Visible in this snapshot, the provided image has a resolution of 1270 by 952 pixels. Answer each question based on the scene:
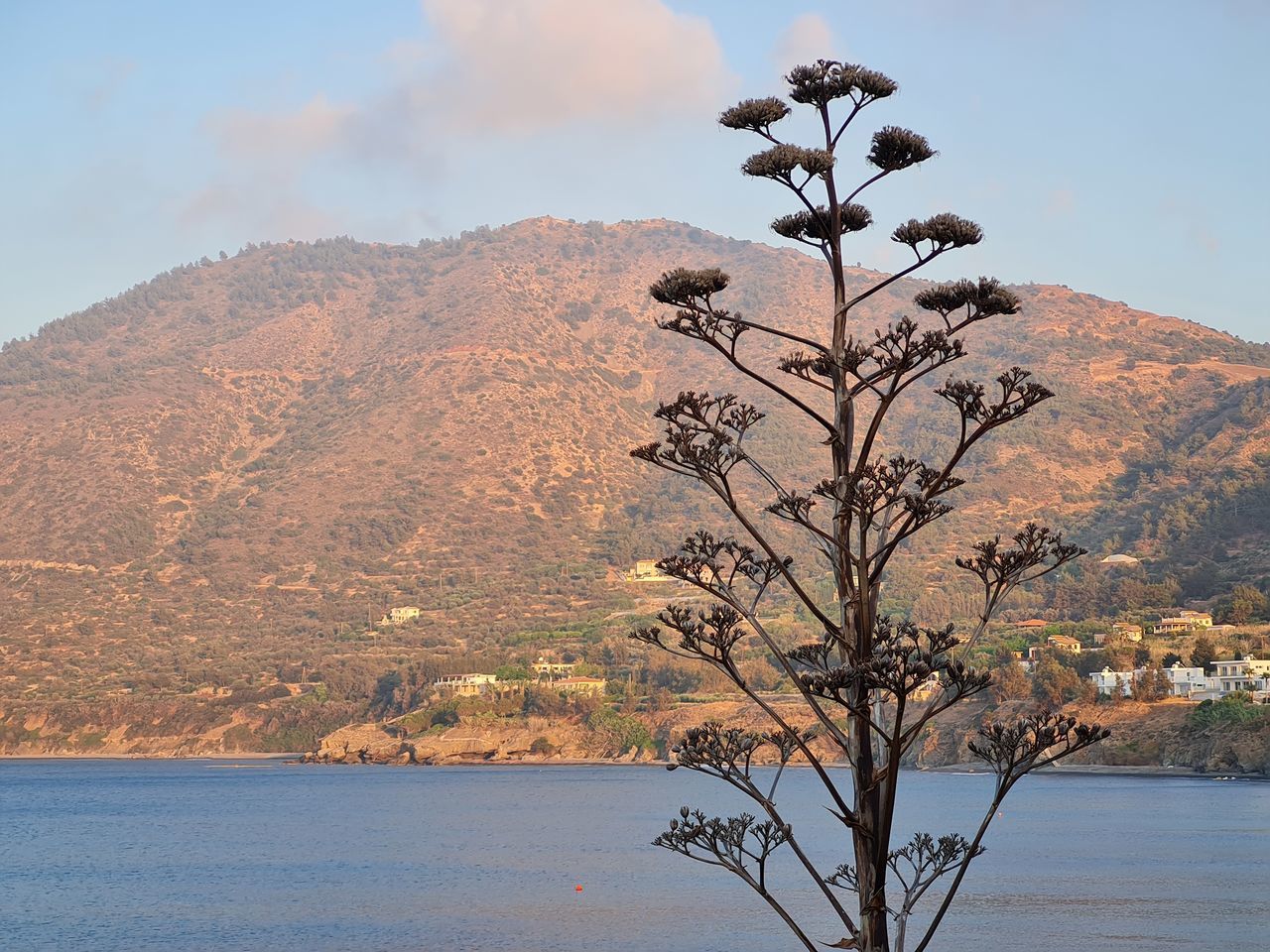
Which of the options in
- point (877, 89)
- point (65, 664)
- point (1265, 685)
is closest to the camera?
point (877, 89)

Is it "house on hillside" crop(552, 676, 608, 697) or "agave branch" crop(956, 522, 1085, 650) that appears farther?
"house on hillside" crop(552, 676, 608, 697)

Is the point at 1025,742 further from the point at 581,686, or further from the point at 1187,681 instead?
the point at 581,686

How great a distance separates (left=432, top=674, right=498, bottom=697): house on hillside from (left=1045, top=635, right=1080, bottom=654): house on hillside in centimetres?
4511

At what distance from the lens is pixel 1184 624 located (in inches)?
4520

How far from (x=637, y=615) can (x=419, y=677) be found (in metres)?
23.0

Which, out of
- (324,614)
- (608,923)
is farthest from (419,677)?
(608,923)

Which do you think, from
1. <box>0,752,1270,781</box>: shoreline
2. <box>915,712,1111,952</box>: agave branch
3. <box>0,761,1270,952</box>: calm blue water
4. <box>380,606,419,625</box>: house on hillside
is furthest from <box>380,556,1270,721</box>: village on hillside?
<box>915,712,1111,952</box>: agave branch

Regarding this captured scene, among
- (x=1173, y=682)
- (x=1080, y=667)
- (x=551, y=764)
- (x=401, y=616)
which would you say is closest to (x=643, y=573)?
(x=401, y=616)

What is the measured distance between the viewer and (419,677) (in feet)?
452

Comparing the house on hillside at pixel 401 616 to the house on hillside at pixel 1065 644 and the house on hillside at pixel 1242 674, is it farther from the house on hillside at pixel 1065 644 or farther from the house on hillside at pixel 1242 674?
the house on hillside at pixel 1242 674

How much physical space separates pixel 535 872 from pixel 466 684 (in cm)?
7933

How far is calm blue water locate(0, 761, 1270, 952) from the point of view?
130ft

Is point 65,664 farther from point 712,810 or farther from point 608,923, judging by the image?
point 608,923

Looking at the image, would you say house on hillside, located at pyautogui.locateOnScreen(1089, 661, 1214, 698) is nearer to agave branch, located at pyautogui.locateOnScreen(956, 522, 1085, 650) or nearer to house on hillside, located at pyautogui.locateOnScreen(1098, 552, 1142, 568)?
house on hillside, located at pyautogui.locateOnScreen(1098, 552, 1142, 568)
